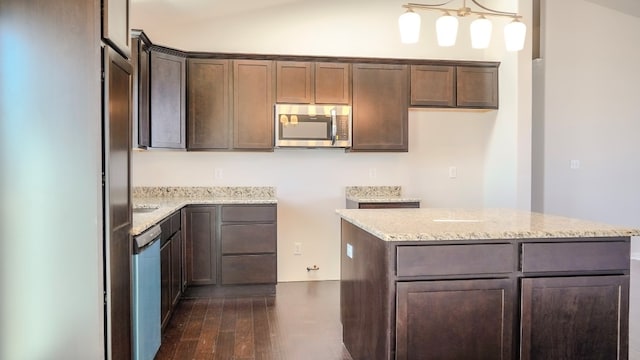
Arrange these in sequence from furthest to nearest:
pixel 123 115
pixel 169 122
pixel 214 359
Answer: pixel 169 122 → pixel 214 359 → pixel 123 115

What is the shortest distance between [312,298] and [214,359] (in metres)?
1.43

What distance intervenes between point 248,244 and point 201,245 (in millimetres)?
412

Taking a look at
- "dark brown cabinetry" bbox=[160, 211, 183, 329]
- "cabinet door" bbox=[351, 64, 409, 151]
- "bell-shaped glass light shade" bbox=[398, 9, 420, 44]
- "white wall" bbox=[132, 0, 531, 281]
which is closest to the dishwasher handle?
"dark brown cabinetry" bbox=[160, 211, 183, 329]

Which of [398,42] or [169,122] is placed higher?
[398,42]

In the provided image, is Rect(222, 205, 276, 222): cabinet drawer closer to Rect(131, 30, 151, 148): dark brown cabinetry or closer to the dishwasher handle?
Rect(131, 30, 151, 148): dark brown cabinetry

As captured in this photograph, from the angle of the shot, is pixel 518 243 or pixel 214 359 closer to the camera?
pixel 518 243

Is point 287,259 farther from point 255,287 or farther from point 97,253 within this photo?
point 97,253

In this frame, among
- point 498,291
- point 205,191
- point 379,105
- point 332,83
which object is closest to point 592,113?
point 379,105

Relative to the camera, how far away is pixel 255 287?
4035mm

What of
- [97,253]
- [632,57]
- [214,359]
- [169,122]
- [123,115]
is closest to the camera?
[97,253]

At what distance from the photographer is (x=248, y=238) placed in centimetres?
397

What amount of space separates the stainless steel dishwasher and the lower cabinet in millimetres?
1191

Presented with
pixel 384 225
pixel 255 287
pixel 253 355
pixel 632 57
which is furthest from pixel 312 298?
pixel 632 57

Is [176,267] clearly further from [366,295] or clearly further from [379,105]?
[379,105]
